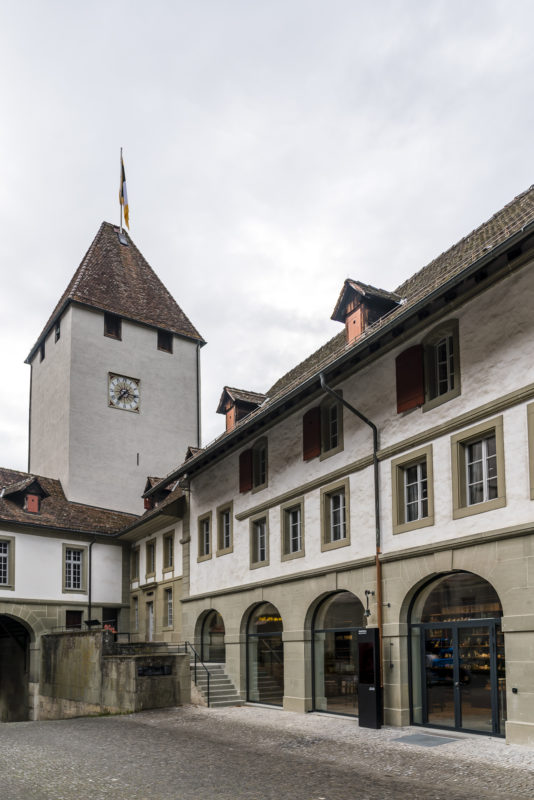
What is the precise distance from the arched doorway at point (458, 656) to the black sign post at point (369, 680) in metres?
0.74

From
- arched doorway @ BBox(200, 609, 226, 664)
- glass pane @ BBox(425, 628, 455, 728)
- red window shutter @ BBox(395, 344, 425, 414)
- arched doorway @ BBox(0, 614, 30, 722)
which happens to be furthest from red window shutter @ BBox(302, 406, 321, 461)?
arched doorway @ BBox(0, 614, 30, 722)

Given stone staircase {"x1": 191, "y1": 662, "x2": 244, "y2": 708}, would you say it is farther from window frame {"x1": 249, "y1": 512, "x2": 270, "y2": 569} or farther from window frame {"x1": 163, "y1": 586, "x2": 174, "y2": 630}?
window frame {"x1": 163, "y1": 586, "x2": 174, "y2": 630}

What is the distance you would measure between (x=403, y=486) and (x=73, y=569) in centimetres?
2202

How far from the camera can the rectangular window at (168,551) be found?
106ft

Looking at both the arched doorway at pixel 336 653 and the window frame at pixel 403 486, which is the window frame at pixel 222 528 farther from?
the window frame at pixel 403 486

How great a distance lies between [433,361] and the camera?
1817 cm

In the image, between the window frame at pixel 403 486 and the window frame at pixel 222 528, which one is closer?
the window frame at pixel 403 486

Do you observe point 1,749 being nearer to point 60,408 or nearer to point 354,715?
point 354,715

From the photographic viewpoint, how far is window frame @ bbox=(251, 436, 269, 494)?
2486 centimetres

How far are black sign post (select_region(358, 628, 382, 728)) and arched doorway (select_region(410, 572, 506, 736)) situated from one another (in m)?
0.74

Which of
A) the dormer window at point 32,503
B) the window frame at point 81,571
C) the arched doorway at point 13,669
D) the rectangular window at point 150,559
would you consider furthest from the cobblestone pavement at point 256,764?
the dormer window at point 32,503

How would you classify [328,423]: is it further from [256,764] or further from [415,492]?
[256,764]

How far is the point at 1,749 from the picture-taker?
16.2 m

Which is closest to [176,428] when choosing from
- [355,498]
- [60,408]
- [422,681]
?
[60,408]
